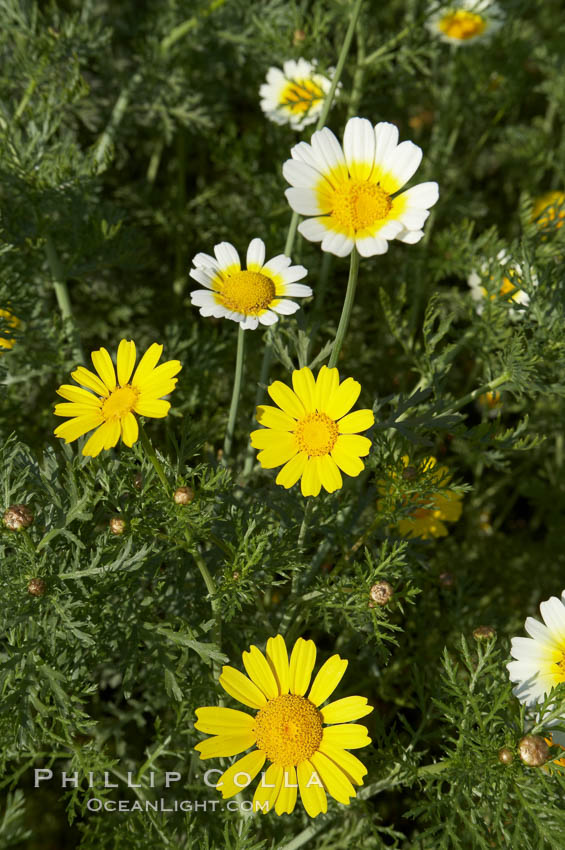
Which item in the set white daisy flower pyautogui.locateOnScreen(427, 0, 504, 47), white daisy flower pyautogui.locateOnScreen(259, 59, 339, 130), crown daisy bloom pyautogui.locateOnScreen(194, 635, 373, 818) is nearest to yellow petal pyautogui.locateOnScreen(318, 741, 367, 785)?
crown daisy bloom pyautogui.locateOnScreen(194, 635, 373, 818)

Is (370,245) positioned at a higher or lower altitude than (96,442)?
higher

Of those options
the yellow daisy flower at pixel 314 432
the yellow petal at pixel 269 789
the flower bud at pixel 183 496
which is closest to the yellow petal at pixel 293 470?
the yellow daisy flower at pixel 314 432

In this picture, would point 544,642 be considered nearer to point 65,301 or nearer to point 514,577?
point 514,577

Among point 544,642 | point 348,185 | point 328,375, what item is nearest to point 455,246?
point 348,185

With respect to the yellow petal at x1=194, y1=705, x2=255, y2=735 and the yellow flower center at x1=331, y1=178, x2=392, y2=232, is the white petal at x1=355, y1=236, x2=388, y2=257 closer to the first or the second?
the yellow flower center at x1=331, y1=178, x2=392, y2=232

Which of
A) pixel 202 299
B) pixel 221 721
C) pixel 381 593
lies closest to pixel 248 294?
pixel 202 299

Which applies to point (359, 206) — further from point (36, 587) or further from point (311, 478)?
point (36, 587)

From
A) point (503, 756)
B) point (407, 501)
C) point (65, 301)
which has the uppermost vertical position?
point (65, 301)
